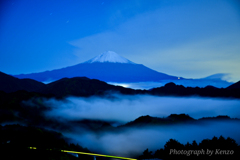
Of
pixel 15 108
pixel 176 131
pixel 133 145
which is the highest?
pixel 15 108

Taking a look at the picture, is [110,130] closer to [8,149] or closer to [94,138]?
[94,138]

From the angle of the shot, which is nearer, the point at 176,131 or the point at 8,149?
the point at 8,149

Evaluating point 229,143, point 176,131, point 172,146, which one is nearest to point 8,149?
point 172,146

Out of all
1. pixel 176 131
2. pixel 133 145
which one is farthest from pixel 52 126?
pixel 176 131

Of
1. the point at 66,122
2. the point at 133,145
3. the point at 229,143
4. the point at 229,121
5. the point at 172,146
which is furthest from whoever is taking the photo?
the point at 66,122

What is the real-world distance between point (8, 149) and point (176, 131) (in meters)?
167

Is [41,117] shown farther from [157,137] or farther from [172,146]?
[172,146]

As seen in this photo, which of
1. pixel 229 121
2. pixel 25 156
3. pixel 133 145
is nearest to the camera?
pixel 25 156

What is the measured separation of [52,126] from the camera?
17700cm

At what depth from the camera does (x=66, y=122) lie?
195000 millimetres

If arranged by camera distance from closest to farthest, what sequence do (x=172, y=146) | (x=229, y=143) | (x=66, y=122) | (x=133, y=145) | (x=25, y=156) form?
(x=25, y=156), (x=229, y=143), (x=172, y=146), (x=133, y=145), (x=66, y=122)

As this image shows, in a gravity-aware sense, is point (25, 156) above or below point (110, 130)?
above

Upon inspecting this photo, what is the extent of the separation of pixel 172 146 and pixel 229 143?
49.9 feet

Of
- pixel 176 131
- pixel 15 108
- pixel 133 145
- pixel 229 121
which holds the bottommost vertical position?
pixel 133 145
